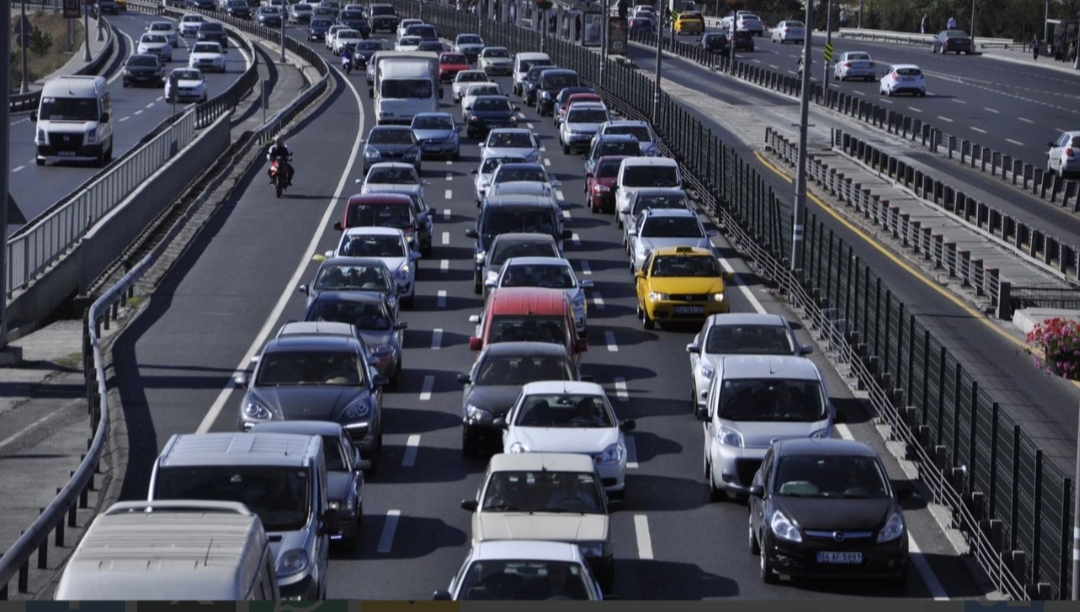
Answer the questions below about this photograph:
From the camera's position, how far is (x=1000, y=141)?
65.7 metres

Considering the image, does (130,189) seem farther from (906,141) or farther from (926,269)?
(906,141)

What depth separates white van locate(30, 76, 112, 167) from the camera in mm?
56125

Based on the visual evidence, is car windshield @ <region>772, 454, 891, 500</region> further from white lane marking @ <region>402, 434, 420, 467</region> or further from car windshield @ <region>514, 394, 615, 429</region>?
white lane marking @ <region>402, 434, 420, 467</region>

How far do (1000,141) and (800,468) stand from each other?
163ft

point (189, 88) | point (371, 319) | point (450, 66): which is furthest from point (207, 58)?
point (371, 319)


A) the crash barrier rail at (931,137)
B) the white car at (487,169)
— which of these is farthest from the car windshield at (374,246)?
the crash barrier rail at (931,137)

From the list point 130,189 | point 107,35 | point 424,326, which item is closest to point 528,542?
point 424,326

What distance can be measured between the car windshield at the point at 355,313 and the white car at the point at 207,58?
70181 millimetres

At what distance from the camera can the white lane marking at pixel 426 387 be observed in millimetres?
27547

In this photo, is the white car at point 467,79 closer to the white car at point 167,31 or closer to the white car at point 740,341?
the white car at point 167,31

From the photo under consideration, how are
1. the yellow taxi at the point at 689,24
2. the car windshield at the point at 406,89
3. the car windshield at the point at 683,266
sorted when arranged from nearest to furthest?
the car windshield at the point at 683,266
the car windshield at the point at 406,89
the yellow taxi at the point at 689,24

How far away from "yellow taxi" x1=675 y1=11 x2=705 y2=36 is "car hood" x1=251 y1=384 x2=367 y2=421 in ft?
371

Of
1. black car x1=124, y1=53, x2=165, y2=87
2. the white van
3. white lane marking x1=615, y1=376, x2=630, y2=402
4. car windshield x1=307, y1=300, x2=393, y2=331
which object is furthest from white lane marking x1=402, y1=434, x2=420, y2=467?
black car x1=124, y1=53, x2=165, y2=87

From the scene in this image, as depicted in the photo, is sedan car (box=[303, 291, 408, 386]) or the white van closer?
sedan car (box=[303, 291, 408, 386])
